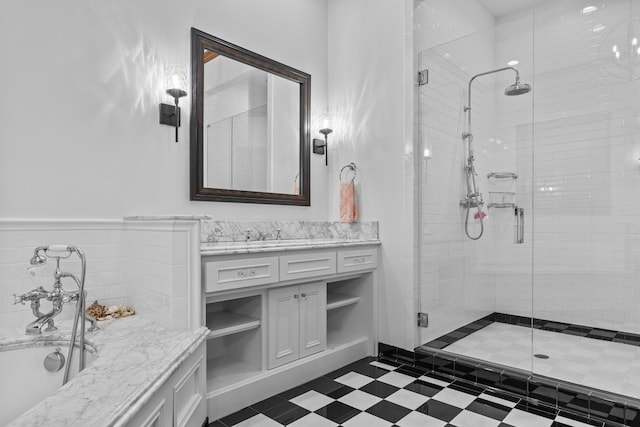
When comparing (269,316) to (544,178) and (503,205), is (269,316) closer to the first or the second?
(503,205)

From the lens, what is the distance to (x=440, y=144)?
3.10m

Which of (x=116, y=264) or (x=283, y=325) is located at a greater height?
(x=116, y=264)

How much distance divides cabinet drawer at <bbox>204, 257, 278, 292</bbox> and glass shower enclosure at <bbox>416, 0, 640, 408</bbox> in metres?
Answer: 1.26

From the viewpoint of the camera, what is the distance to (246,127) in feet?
9.42

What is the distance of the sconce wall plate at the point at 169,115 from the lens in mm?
2407

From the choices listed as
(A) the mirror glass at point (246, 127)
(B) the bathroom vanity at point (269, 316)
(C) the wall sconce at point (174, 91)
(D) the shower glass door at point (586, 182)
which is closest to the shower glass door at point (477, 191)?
(D) the shower glass door at point (586, 182)

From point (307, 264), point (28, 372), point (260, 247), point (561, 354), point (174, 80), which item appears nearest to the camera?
point (28, 372)

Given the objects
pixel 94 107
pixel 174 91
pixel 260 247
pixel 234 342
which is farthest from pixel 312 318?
pixel 94 107

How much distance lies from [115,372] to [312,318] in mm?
1489

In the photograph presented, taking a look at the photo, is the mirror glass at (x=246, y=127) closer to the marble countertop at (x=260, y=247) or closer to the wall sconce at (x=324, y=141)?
the wall sconce at (x=324, y=141)

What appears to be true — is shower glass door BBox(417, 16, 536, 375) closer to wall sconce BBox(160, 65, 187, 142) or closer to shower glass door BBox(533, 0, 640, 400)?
shower glass door BBox(533, 0, 640, 400)

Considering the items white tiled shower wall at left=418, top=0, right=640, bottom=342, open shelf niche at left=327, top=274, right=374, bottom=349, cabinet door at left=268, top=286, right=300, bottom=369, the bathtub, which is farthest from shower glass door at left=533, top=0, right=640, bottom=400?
the bathtub

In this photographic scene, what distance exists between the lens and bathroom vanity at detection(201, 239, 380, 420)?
211 centimetres

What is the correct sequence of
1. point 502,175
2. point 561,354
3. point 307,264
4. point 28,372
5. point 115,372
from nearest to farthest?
point 115,372 → point 28,372 → point 307,264 → point 561,354 → point 502,175
